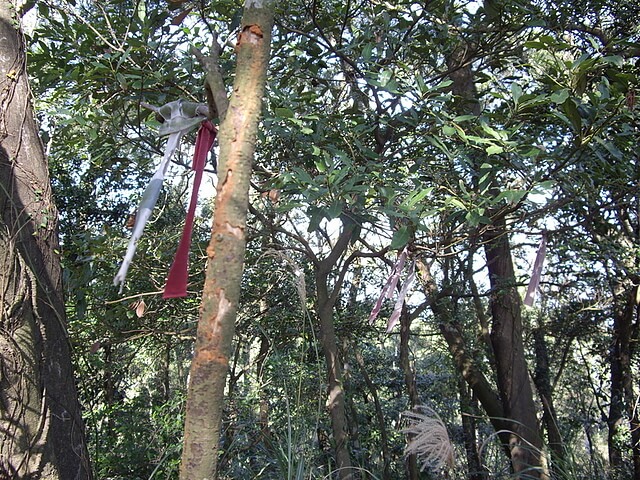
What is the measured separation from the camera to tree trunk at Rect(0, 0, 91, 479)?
194 centimetres

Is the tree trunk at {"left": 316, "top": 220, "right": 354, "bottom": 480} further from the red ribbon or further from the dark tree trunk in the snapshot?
the dark tree trunk

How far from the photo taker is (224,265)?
1.13 metres

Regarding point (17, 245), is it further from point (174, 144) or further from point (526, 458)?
point (526, 458)

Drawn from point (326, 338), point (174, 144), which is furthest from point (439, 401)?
point (174, 144)

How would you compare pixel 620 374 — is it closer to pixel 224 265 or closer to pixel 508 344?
pixel 508 344

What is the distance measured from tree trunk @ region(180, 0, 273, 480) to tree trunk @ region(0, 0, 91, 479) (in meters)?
1.17

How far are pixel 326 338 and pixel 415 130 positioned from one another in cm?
121

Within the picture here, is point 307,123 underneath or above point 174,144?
above

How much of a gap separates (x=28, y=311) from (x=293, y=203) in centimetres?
105

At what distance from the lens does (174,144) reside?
157 cm

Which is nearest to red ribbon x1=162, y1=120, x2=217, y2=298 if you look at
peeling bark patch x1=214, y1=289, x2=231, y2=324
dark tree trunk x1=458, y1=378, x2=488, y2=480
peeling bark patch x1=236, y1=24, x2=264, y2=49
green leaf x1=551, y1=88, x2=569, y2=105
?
peeling bark patch x1=236, y1=24, x2=264, y2=49

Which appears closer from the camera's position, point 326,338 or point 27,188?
point 27,188

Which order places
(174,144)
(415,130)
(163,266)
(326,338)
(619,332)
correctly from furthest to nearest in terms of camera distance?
(619,332) → (163,266) → (326,338) → (415,130) → (174,144)

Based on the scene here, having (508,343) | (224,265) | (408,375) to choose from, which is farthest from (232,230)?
(508,343)
